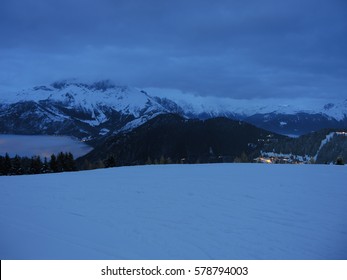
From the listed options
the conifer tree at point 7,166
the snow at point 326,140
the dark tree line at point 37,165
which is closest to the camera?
the conifer tree at point 7,166

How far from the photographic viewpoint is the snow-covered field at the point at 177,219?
25.3 ft

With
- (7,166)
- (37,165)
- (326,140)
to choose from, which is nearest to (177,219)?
(7,166)

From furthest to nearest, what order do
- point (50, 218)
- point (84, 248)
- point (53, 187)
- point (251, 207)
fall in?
1. point (53, 187)
2. point (251, 207)
3. point (50, 218)
4. point (84, 248)

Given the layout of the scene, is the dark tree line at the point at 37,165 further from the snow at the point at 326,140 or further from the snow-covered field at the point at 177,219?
the snow at the point at 326,140

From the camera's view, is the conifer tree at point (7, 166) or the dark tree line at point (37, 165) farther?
the dark tree line at point (37, 165)

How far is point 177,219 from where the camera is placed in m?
9.73

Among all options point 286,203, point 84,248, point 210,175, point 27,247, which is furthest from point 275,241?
point 210,175

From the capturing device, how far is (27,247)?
25.5ft

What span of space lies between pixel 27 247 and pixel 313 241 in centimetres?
705

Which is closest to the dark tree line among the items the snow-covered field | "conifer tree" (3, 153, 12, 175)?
"conifer tree" (3, 153, 12, 175)

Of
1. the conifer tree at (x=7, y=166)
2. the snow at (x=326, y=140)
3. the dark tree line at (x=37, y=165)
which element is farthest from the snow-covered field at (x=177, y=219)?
the snow at (x=326, y=140)

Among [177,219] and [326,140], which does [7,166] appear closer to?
[177,219]

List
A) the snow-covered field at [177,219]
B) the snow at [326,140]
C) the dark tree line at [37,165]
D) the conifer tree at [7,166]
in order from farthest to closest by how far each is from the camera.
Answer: the snow at [326,140]
the dark tree line at [37,165]
the conifer tree at [7,166]
the snow-covered field at [177,219]
